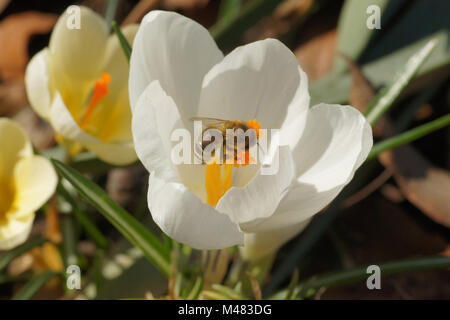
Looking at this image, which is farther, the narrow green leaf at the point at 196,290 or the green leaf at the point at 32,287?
the green leaf at the point at 32,287

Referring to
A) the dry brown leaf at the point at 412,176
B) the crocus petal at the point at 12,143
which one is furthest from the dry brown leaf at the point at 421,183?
the crocus petal at the point at 12,143

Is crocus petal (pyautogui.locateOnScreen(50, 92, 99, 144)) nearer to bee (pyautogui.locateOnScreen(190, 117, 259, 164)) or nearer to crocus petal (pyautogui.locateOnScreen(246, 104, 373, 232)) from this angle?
bee (pyautogui.locateOnScreen(190, 117, 259, 164))

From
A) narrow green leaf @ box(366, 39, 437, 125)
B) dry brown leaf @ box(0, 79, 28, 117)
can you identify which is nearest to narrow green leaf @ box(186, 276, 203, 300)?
narrow green leaf @ box(366, 39, 437, 125)

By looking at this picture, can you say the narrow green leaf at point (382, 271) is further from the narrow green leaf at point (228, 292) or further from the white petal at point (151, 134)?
the white petal at point (151, 134)

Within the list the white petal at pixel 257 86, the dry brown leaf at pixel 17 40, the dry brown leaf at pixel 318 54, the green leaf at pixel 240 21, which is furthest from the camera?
the dry brown leaf at pixel 17 40

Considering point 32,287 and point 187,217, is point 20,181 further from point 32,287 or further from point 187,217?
point 187,217

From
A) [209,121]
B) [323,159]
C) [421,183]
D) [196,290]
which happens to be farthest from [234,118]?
[421,183]
